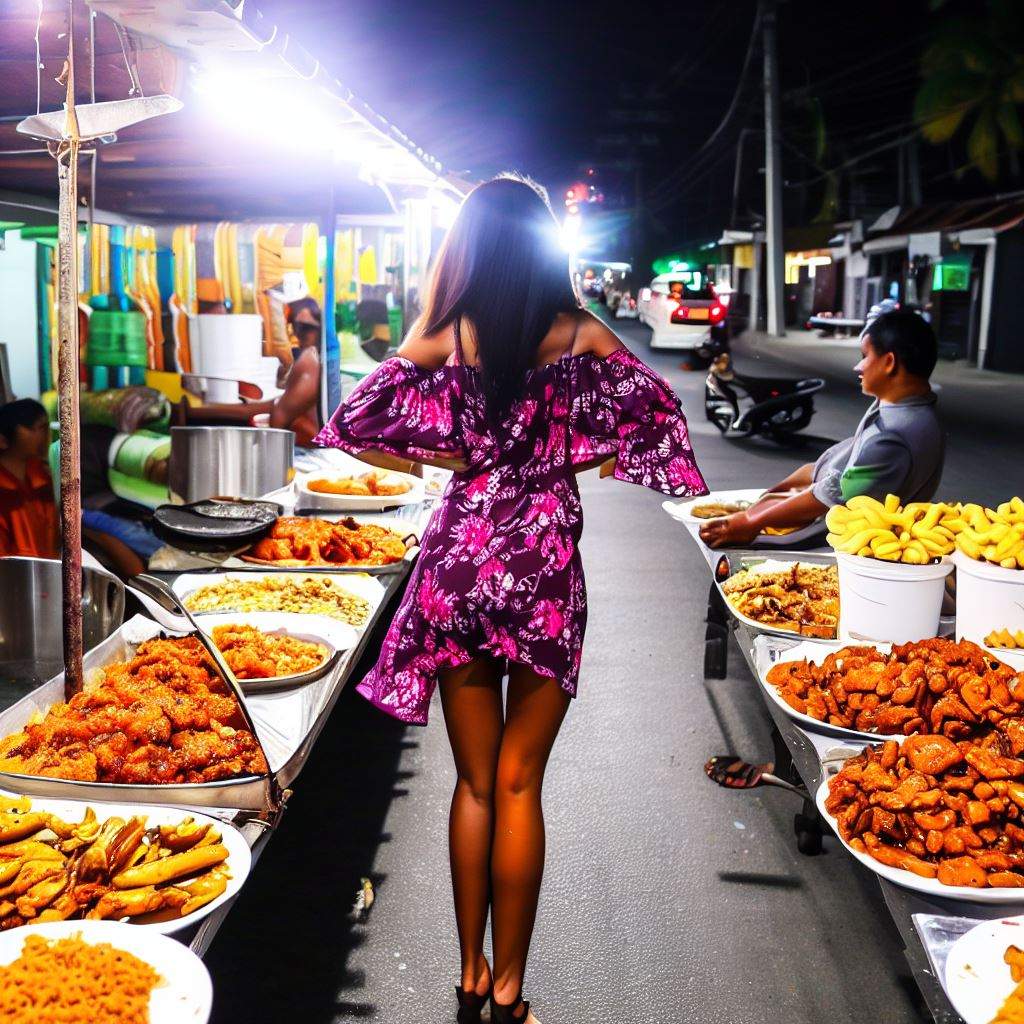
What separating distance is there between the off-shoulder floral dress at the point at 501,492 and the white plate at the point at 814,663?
581mm

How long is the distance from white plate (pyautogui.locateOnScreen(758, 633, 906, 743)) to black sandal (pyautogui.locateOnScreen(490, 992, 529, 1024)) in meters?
1.02

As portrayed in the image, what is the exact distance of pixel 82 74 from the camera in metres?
3.44

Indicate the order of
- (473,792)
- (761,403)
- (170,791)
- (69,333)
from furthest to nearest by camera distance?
(761,403), (473,792), (69,333), (170,791)

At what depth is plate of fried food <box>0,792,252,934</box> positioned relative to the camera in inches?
73.9

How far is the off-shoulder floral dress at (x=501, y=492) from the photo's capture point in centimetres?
254

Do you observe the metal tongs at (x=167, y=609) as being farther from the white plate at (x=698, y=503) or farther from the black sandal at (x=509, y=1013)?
the white plate at (x=698, y=503)

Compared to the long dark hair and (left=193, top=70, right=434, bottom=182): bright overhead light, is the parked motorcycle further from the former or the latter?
the long dark hair

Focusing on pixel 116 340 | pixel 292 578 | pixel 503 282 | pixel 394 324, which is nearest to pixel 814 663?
pixel 503 282

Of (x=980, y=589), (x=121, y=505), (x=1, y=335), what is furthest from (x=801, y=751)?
(x=121, y=505)

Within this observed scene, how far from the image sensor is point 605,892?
339cm

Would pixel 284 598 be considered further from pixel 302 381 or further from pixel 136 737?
pixel 302 381

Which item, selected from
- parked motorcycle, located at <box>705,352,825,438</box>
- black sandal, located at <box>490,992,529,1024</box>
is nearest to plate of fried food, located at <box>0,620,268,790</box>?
black sandal, located at <box>490,992,529,1024</box>

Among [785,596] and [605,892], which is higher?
[785,596]

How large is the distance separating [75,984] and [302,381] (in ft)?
20.1
